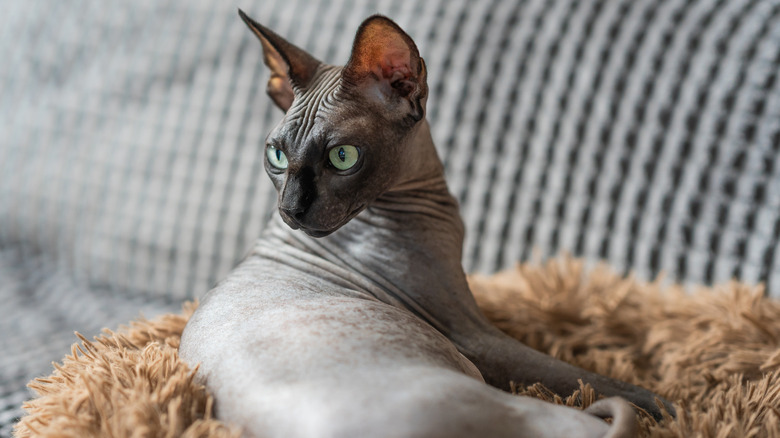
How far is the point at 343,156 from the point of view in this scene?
74 centimetres

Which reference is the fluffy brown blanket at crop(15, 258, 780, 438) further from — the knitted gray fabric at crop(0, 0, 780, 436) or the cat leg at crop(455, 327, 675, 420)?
the knitted gray fabric at crop(0, 0, 780, 436)

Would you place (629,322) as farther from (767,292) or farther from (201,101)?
(201,101)

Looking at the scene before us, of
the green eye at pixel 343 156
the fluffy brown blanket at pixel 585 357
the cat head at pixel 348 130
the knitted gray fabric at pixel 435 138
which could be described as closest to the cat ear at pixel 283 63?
the cat head at pixel 348 130

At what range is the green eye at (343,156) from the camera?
0.74 meters

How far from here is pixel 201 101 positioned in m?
1.62

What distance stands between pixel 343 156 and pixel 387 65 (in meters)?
0.13

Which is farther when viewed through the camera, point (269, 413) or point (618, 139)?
point (618, 139)

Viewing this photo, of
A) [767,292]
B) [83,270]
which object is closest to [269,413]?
[767,292]

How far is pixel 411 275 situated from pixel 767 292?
2.48ft

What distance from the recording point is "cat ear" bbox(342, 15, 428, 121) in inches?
29.3

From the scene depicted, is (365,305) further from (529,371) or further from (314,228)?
(529,371)

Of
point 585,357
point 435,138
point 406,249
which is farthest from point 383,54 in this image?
point 435,138

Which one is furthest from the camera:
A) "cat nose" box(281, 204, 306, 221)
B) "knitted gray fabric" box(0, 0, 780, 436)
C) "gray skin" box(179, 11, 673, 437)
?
"knitted gray fabric" box(0, 0, 780, 436)

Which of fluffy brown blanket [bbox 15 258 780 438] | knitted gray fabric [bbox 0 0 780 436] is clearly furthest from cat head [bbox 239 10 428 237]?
knitted gray fabric [bbox 0 0 780 436]
